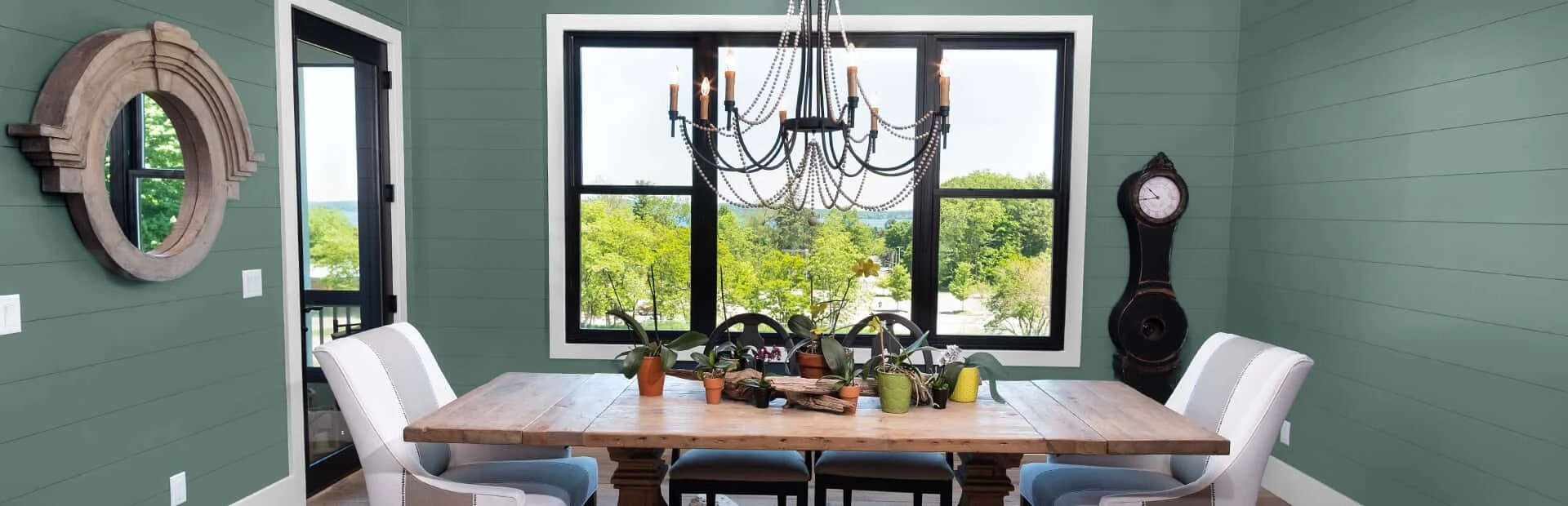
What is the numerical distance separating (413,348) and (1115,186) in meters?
3.17

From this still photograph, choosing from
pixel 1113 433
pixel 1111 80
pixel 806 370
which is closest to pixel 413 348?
pixel 806 370

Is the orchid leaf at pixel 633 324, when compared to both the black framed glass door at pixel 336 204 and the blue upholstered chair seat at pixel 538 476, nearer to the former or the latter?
the blue upholstered chair seat at pixel 538 476

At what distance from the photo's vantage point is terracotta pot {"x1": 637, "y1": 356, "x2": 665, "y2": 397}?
251 centimetres

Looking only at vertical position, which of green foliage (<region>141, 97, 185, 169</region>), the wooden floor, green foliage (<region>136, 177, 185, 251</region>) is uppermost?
green foliage (<region>141, 97, 185, 169</region>)

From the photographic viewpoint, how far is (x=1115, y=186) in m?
4.01

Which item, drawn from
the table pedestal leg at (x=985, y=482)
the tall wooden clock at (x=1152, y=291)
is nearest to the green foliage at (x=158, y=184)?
the table pedestal leg at (x=985, y=482)

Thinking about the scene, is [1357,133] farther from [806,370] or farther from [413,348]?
[413,348]

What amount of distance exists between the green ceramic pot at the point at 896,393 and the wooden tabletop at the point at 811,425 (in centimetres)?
3

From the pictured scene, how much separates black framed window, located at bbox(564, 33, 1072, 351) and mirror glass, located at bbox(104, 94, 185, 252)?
1.70 m

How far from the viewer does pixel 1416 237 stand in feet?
9.30

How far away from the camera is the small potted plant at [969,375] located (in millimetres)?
2449

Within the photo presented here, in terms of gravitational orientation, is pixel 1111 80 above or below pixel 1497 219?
above

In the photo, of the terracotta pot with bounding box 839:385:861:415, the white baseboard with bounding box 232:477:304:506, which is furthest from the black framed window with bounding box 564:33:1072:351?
the terracotta pot with bounding box 839:385:861:415

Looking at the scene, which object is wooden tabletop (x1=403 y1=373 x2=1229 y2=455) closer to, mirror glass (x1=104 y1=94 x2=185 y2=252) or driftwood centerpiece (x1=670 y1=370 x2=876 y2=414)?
driftwood centerpiece (x1=670 y1=370 x2=876 y2=414)
